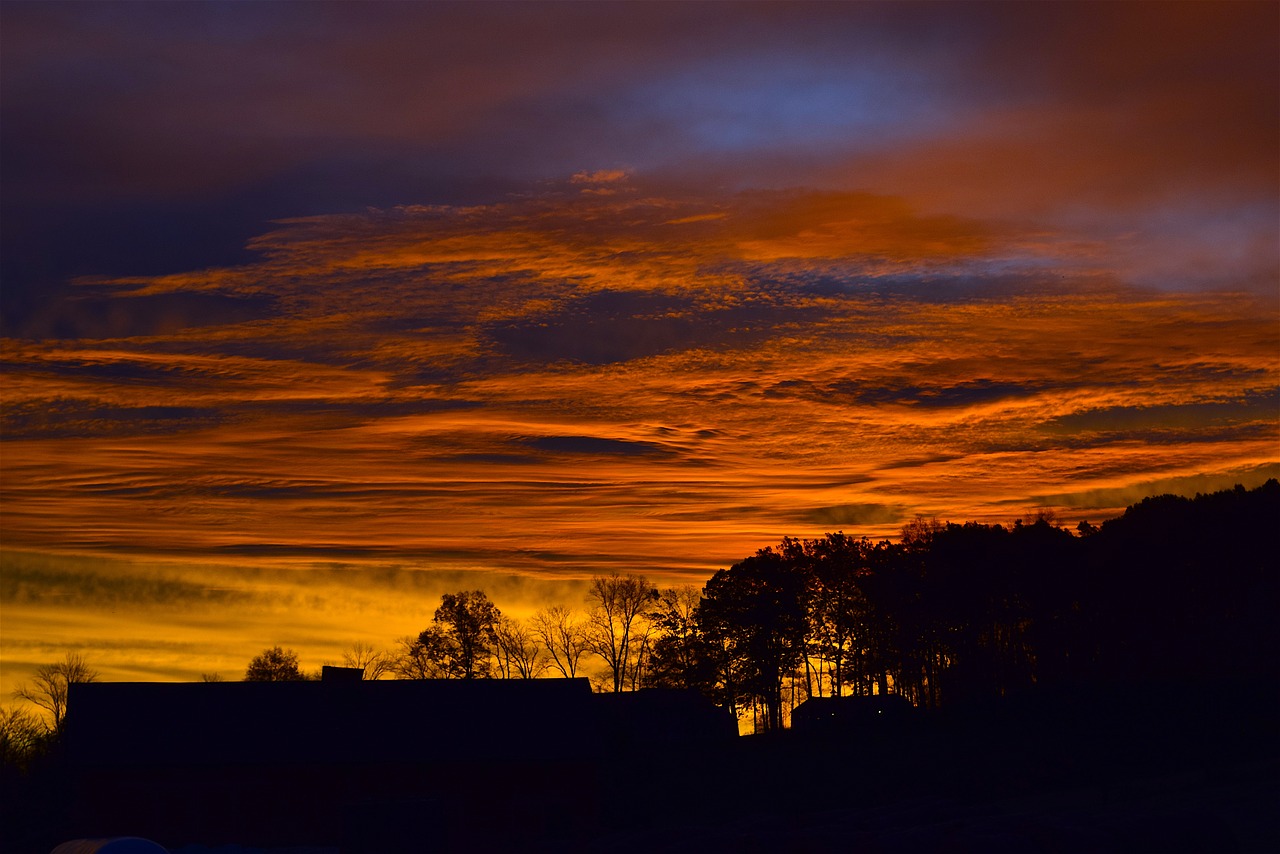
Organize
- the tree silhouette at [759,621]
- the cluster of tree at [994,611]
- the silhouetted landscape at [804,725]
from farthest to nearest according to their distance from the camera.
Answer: the tree silhouette at [759,621], the cluster of tree at [994,611], the silhouetted landscape at [804,725]

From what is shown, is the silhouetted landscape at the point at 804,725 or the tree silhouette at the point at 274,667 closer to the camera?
the silhouetted landscape at the point at 804,725

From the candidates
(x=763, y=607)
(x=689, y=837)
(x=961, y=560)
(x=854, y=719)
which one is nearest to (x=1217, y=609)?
(x=961, y=560)

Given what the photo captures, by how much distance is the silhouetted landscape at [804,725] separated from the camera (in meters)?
45.9

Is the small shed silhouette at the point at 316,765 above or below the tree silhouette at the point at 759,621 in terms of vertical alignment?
below

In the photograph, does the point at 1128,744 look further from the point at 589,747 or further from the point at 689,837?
the point at 689,837

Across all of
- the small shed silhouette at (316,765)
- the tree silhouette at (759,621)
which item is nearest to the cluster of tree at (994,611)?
the tree silhouette at (759,621)

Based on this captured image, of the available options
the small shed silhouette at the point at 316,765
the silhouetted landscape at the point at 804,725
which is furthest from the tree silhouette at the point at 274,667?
the small shed silhouette at the point at 316,765

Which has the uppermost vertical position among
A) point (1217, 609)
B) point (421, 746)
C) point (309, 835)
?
point (1217, 609)

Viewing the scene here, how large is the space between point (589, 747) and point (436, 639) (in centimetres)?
5228

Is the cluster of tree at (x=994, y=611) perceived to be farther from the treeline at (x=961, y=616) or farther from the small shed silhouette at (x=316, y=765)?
the small shed silhouette at (x=316, y=765)

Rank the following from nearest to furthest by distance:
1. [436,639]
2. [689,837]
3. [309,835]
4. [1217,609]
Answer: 1. [689,837]
2. [309,835]
3. [1217,609]
4. [436,639]

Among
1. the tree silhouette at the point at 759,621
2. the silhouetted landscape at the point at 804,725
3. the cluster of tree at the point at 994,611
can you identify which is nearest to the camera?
the silhouetted landscape at the point at 804,725

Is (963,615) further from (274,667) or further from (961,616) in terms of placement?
(274,667)

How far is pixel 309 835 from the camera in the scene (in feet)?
154
